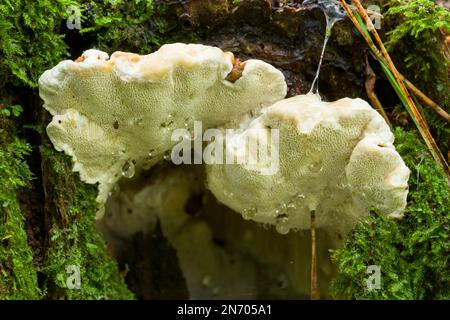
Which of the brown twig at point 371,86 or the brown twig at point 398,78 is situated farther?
the brown twig at point 371,86

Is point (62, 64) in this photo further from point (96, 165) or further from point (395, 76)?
point (395, 76)

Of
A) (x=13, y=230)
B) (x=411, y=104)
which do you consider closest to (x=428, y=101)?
(x=411, y=104)

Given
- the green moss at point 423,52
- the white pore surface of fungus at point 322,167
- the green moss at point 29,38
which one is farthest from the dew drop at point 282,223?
the green moss at point 29,38

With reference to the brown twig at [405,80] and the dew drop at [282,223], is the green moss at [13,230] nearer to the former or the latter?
the dew drop at [282,223]

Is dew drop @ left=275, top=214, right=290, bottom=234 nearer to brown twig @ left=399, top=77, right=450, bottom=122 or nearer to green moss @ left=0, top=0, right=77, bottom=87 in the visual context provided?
brown twig @ left=399, top=77, right=450, bottom=122

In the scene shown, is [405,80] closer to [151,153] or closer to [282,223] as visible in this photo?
[282,223]
